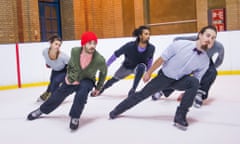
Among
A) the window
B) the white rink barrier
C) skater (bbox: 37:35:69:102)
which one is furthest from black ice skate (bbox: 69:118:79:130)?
the window

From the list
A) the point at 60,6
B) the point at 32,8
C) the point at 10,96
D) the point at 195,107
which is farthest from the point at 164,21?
the point at 195,107

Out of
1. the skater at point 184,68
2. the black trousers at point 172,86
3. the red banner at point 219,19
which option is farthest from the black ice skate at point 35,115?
the red banner at point 219,19

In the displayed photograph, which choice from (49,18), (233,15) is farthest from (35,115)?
(49,18)

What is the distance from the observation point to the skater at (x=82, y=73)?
12.8 ft

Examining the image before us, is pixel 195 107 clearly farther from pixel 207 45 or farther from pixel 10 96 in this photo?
pixel 10 96

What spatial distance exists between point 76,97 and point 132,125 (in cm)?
65

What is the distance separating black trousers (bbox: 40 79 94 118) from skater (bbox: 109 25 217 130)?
0.54m

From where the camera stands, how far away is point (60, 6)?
14.4 m

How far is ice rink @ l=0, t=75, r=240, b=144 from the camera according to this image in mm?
3471

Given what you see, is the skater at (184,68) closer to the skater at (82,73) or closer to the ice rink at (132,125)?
the ice rink at (132,125)

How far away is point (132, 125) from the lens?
401cm

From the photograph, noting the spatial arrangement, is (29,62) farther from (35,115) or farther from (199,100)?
(199,100)

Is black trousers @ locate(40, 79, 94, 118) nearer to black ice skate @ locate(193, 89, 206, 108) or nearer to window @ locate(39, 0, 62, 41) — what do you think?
black ice skate @ locate(193, 89, 206, 108)

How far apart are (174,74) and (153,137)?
2.40ft
